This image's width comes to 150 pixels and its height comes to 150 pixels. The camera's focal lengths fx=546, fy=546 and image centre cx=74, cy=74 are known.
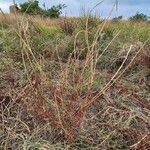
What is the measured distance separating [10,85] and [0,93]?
0.70 feet

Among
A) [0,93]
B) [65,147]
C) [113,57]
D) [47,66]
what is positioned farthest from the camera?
[113,57]

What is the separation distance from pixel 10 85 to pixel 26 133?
69 centimetres

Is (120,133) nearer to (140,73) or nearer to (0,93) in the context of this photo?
(0,93)

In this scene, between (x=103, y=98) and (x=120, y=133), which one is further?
(x=103, y=98)

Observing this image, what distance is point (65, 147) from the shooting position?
2867mm

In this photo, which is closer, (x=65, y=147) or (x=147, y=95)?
(x=65, y=147)

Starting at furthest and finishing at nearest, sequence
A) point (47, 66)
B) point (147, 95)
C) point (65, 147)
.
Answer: point (47, 66)
point (147, 95)
point (65, 147)

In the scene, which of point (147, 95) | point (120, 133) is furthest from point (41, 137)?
point (147, 95)

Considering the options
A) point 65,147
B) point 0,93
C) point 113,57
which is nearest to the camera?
point 65,147

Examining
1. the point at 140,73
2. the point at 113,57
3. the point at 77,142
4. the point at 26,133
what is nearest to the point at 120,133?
the point at 77,142

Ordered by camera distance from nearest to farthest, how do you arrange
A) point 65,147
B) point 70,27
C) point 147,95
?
point 65,147, point 147,95, point 70,27

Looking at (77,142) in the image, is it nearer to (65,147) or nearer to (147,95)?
(65,147)

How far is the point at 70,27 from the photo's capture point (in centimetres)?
619

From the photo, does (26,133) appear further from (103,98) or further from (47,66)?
(47,66)
